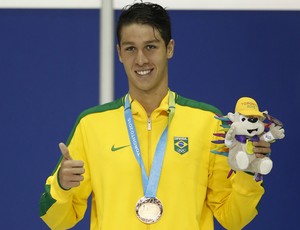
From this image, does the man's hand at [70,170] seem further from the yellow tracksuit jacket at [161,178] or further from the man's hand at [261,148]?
the man's hand at [261,148]

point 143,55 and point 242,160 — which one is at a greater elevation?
point 143,55

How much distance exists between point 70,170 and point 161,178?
292mm

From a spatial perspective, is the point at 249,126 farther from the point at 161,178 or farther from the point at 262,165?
the point at 161,178

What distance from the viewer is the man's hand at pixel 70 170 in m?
1.77

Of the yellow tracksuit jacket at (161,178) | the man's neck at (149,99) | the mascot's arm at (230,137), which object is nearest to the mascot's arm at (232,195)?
the yellow tracksuit jacket at (161,178)

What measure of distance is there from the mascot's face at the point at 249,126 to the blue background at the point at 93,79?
4.11ft

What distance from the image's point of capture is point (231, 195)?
189 cm

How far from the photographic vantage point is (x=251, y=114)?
5.74ft

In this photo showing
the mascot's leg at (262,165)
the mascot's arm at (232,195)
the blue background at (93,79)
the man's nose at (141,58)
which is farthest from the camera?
the blue background at (93,79)

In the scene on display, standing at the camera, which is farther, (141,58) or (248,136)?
(141,58)

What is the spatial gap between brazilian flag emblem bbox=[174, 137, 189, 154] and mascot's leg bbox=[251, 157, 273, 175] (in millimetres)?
256

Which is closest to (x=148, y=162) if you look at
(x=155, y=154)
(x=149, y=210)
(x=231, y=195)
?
(x=155, y=154)

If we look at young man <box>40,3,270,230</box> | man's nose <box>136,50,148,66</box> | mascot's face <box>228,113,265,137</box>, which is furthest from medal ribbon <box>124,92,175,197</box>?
mascot's face <box>228,113,265,137</box>

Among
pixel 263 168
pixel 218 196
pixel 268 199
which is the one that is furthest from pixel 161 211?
pixel 268 199
